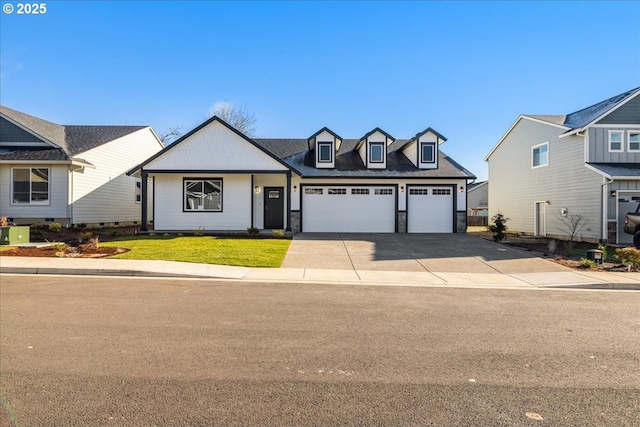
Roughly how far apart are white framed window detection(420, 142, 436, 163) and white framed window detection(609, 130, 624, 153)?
8131 mm

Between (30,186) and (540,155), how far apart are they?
2730cm

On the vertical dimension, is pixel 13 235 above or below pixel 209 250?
above

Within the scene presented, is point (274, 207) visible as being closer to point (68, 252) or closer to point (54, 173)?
point (68, 252)

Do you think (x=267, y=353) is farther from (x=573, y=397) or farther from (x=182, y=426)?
(x=573, y=397)

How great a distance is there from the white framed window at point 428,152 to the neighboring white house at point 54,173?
18109mm

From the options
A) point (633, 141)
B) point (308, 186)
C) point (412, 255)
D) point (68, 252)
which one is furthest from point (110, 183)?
point (633, 141)

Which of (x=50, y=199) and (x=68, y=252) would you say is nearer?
(x=68, y=252)

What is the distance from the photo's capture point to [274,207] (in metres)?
20.9

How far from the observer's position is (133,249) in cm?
1355

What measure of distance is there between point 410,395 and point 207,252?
1070 cm

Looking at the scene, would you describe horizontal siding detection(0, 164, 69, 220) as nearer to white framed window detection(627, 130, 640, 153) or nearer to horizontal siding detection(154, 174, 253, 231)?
horizontal siding detection(154, 174, 253, 231)

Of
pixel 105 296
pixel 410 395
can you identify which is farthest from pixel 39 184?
pixel 410 395

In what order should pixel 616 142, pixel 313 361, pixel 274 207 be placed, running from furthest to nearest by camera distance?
pixel 274 207, pixel 616 142, pixel 313 361

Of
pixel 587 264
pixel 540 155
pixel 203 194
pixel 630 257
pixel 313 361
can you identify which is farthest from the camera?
pixel 540 155
